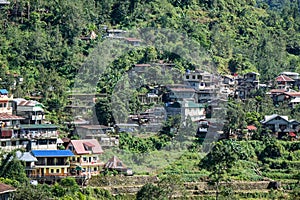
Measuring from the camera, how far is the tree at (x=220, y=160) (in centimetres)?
2627

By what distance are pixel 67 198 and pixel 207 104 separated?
11147 mm

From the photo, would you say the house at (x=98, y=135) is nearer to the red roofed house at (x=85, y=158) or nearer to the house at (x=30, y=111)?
the red roofed house at (x=85, y=158)

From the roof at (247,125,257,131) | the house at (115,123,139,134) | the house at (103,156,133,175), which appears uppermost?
the house at (115,123,139,134)

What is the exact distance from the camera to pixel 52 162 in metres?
25.3

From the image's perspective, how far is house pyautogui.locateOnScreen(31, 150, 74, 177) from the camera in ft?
82.5

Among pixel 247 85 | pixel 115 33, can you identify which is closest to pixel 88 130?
pixel 115 33

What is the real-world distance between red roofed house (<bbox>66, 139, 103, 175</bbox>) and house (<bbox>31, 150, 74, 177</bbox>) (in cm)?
42

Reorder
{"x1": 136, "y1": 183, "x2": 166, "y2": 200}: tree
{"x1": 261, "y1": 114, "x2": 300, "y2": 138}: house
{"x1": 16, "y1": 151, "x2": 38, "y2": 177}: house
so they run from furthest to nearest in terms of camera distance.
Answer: {"x1": 261, "y1": 114, "x2": 300, "y2": 138}: house, {"x1": 16, "y1": 151, "x2": 38, "y2": 177}: house, {"x1": 136, "y1": 183, "x2": 166, "y2": 200}: tree

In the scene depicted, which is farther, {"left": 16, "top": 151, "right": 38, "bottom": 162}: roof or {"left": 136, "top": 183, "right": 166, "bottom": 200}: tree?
{"left": 16, "top": 151, "right": 38, "bottom": 162}: roof

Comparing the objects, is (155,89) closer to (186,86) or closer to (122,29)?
(186,86)

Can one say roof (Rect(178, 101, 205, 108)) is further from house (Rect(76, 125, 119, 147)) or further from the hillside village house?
house (Rect(76, 125, 119, 147))

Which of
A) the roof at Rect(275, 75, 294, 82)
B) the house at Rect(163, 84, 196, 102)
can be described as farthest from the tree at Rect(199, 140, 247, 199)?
the roof at Rect(275, 75, 294, 82)

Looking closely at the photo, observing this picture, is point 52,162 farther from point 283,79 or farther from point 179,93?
point 283,79

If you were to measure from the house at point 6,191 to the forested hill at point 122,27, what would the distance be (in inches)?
349
